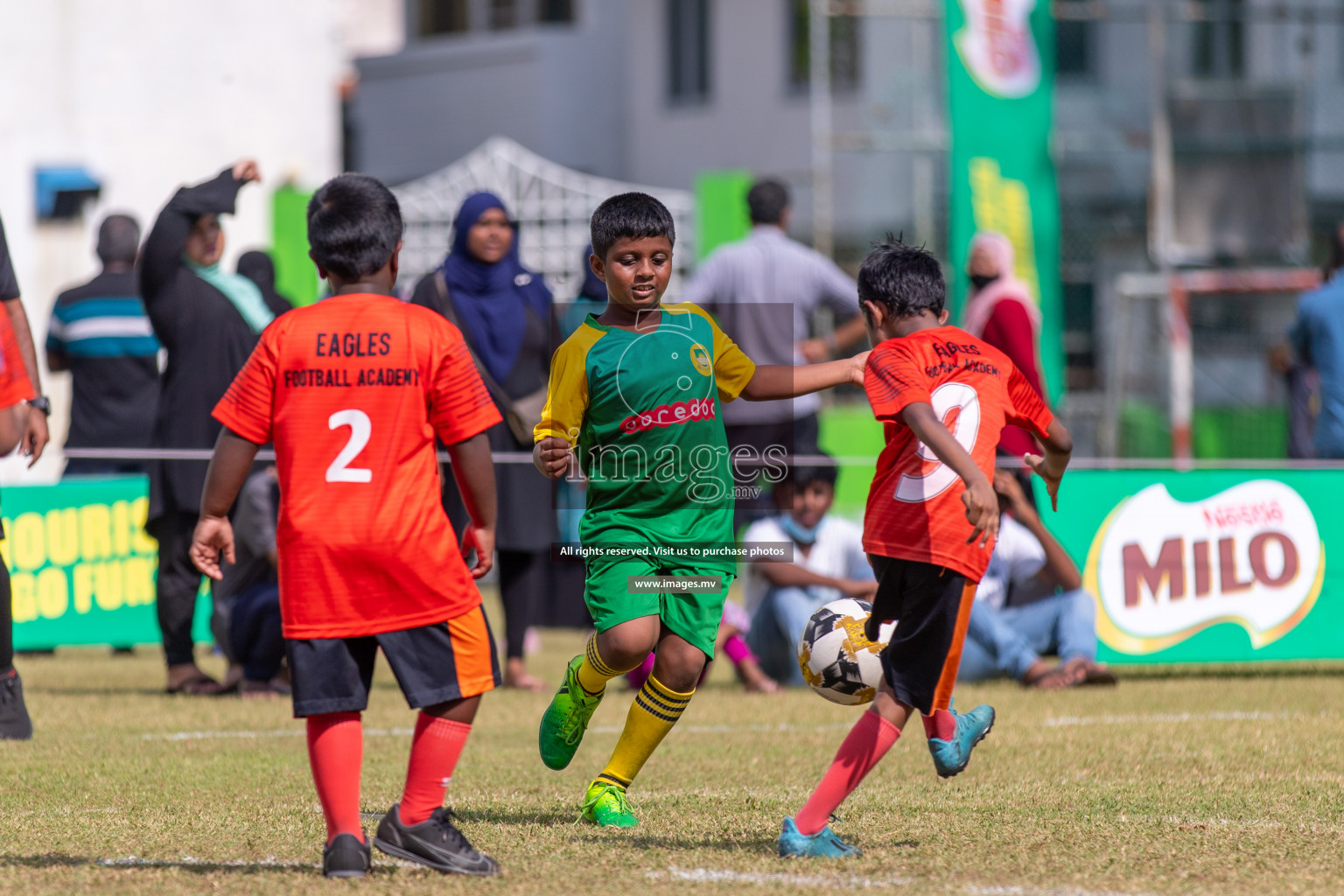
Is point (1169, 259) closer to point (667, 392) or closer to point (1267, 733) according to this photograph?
point (1267, 733)

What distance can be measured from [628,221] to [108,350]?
254 inches

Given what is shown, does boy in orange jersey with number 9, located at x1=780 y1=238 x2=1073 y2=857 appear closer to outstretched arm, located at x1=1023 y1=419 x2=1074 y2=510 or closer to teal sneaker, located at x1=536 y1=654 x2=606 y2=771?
outstretched arm, located at x1=1023 y1=419 x2=1074 y2=510

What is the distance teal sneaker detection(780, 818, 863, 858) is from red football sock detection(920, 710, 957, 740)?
1.53ft

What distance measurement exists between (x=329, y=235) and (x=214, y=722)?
367cm

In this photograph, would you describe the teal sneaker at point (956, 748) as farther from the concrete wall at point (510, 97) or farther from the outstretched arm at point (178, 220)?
the concrete wall at point (510, 97)

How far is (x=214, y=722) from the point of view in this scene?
7.90 m

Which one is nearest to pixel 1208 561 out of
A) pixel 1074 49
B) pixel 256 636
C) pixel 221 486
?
pixel 256 636

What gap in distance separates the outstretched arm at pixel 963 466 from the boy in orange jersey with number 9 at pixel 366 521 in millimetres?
1063

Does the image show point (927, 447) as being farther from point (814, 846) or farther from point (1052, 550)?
point (1052, 550)

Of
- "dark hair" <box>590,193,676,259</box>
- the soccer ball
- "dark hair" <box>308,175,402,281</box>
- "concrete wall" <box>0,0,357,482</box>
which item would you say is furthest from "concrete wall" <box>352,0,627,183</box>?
"dark hair" <box>308,175,402,281</box>

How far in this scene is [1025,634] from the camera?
30.4 ft

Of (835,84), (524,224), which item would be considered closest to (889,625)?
(524,224)

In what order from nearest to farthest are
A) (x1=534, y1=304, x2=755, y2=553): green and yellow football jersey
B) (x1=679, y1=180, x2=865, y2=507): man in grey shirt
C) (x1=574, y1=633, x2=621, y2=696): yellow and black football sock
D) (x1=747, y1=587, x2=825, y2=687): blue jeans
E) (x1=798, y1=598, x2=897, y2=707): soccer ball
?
(x1=534, y1=304, x2=755, y2=553): green and yellow football jersey, (x1=574, y1=633, x2=621, y2=696): yellow and black football sock, (x1=798, y1=598, x2=897, y2=707): soccer ball, (x1=747, y1=587, x2=825, y2=687): blue jeans, (x1=679, y1=180, x2=865, y2=507): man in grey shirt

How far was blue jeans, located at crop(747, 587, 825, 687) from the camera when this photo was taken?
9.14 m
